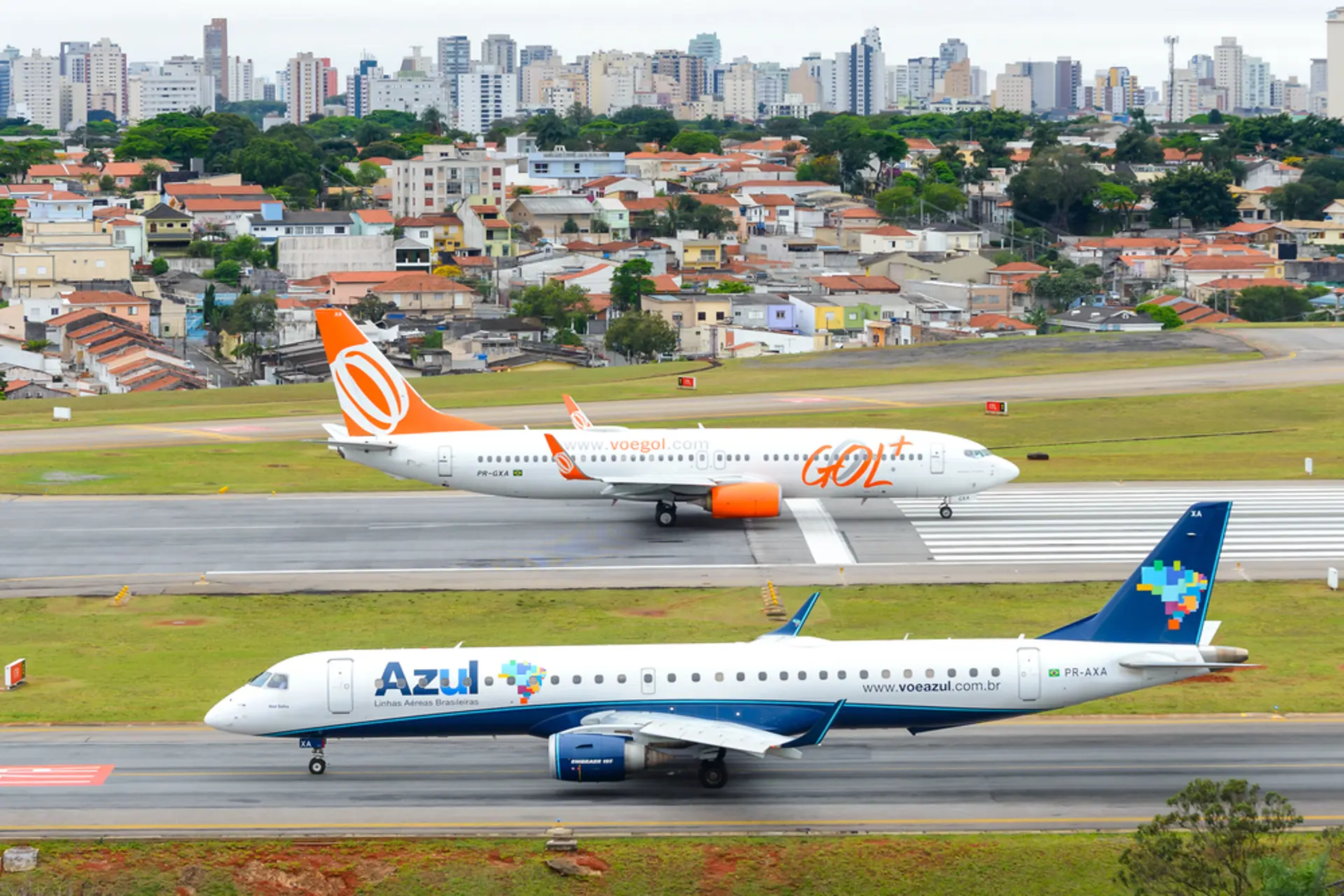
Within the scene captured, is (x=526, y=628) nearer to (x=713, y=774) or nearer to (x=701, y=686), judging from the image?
(x=701, y=686)

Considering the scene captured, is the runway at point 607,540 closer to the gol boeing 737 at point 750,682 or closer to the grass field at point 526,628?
the grass field at point 526,628

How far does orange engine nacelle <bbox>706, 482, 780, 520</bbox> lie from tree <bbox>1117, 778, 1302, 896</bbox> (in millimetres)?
38447

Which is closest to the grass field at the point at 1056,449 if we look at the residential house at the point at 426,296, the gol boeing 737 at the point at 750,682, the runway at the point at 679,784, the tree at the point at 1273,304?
the runway at the point at 679,784

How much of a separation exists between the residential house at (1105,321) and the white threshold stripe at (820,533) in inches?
3355

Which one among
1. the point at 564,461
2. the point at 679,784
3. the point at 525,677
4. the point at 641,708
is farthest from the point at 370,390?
the point at 679,784

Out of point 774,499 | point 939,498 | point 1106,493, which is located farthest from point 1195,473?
point 774,499

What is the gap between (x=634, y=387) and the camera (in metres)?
113

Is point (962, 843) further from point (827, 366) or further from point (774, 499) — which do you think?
point (827, 366)

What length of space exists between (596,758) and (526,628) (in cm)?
1705

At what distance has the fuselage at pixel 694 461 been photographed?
221ft

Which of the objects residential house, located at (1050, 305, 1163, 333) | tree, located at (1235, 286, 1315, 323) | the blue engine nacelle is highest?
tree, located at (1235, 286, 1315, 323)

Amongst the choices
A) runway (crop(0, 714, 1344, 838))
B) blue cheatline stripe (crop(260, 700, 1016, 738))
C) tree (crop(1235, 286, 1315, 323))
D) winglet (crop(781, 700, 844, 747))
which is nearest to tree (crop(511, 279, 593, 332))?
tree (crop(1235, 286, 1315, 323))

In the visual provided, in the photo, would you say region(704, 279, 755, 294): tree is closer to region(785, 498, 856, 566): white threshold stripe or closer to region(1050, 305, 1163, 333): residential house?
region(1050, 305, 1163, 333): residential house

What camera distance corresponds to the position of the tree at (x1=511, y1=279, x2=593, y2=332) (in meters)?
175
